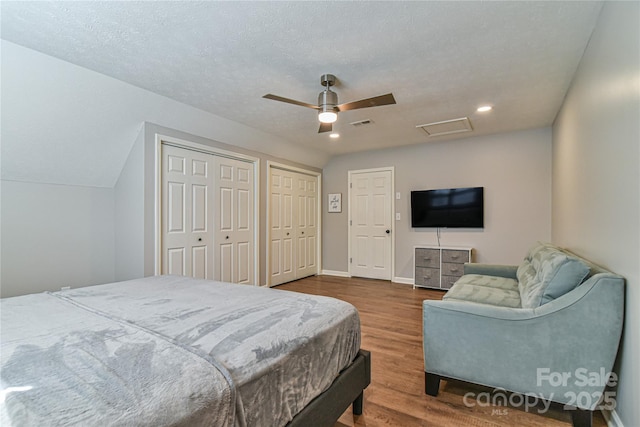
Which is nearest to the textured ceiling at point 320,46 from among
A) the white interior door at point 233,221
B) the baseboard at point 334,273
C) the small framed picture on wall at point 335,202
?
the white interior door at point 233,221

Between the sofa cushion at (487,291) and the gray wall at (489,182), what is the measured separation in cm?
158

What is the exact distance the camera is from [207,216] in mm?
4008

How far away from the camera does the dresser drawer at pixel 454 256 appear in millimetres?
4543

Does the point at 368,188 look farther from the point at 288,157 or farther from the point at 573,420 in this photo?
the point at 573,420

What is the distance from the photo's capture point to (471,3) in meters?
1.80

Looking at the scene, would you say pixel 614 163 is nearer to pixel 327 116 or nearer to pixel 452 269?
pixel 327 116

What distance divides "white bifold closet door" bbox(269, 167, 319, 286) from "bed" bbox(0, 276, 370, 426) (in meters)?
3.20

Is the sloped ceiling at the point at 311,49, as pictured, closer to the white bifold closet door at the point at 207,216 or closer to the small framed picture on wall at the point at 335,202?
the white bifold closet door at the point at 207,216

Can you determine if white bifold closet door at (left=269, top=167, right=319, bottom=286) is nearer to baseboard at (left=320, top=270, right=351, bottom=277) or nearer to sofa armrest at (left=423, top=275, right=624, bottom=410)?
baseboard at (left=320, top=270, right=351, bottom=277)

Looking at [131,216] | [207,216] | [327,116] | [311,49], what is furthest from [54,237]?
[311,49]

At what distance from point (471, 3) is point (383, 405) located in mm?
2503

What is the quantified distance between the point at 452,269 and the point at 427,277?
41 cm

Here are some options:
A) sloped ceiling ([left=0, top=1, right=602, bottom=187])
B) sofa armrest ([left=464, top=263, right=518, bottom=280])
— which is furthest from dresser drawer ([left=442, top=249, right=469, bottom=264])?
sloped ceiling ([left=0, top=1, right=602, bottom=187])

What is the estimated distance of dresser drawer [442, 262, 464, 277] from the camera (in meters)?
4.56
